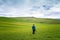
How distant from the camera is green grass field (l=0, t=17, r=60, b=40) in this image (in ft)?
53.7

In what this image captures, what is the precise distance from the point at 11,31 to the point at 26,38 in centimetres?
81

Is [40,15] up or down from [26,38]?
up

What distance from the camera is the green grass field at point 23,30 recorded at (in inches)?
645

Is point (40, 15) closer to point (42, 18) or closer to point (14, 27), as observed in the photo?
point (42, 18)

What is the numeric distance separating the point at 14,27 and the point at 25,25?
0.52 m

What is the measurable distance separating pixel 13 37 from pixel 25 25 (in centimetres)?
81

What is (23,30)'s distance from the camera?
16688mm

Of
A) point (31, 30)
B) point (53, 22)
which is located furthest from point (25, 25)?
point (53, 22)

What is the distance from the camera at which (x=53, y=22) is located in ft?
56.4

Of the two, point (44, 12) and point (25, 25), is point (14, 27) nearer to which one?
point (25, 25)

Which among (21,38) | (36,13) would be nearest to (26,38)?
(21,38)

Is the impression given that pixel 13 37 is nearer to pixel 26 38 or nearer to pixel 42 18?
pixel 26 38

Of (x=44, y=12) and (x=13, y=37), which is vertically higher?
(x=44, y=12)

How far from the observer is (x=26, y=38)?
16.3m
